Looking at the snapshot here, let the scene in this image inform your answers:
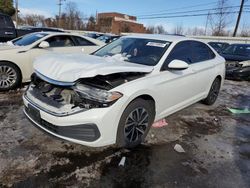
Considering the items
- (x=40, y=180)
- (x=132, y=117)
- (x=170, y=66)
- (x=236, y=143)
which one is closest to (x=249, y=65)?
(x=236, y=143)

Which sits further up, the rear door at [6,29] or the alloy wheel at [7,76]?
the rear door at [6,29]

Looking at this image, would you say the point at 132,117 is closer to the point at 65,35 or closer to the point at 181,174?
the point at 181,174

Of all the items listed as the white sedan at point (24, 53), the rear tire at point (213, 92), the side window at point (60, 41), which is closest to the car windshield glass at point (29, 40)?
the white sedan at point (24, 53)

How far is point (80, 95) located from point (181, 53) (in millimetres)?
2163

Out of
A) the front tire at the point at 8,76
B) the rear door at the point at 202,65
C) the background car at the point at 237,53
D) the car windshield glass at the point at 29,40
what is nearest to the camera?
the rear door at the point at 202,65

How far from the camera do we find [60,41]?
696 cm

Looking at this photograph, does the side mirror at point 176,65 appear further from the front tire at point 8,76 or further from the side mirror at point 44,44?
the front tire at point 8,76

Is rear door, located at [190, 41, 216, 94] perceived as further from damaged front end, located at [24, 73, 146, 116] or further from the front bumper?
the front bumper

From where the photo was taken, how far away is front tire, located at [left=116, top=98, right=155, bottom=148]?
10.5ft

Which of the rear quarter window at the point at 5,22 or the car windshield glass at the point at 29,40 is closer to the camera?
the car windshield glass at the point at 29,40

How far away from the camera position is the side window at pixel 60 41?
675cm

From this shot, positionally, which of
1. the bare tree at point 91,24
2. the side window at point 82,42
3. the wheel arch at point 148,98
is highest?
the bare tree at point 91,24

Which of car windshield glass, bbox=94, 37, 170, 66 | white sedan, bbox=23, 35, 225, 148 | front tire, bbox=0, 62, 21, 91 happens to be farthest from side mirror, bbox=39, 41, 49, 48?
white sedan, bbox=23, 35, 225, 148

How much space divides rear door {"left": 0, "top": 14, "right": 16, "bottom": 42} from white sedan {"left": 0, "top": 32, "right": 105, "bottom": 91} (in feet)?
13.5
